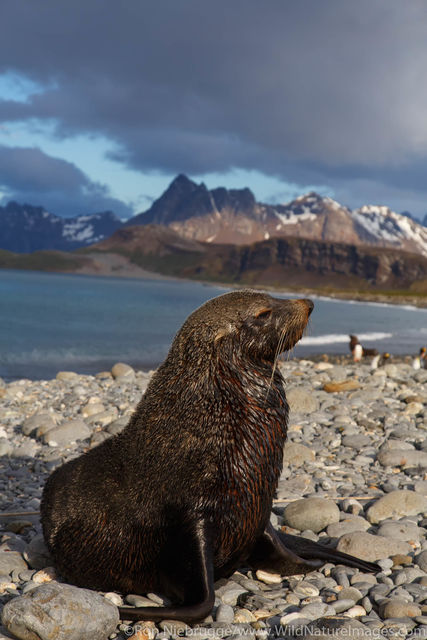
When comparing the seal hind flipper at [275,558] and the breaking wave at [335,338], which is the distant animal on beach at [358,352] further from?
the seal hind flipper at [275,558]

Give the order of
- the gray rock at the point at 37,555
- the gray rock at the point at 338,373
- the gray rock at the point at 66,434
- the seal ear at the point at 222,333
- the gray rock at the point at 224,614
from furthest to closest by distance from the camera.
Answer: the gray rock at the point at 338,373 < the gray rock at the point at 66,434 < the gray rock at the point at 37,555 < the seal ear at the point at 222,333 < the gray rock at the point at 224,614

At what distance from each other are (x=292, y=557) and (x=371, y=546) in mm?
982

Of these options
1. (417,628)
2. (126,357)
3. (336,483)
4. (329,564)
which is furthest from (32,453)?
(126,357)

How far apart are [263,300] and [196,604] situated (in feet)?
7.60

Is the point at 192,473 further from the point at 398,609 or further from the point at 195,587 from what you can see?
the point at 398,609

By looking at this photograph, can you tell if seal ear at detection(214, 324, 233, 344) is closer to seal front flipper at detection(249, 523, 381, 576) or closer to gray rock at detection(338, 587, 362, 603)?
seal front flipper at detection(249, 523, 381, 576)

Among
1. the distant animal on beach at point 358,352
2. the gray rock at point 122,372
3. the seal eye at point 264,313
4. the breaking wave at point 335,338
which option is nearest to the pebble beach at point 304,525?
the seal eye at point 264,313

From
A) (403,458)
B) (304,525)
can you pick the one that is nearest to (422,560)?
(304,525)

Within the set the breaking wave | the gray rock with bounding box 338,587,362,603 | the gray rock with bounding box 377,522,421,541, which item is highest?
the gray rock with bounding box 377,522,421,541

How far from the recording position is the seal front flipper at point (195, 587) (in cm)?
398

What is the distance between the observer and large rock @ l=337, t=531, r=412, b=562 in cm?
540

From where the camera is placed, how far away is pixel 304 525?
6.14m

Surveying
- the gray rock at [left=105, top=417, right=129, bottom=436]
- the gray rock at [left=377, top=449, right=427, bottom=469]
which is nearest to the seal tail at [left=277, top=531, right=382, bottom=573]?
the gray rock at [left=377, top=449, right=427, bottom=469]

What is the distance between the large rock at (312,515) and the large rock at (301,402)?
5.05m
